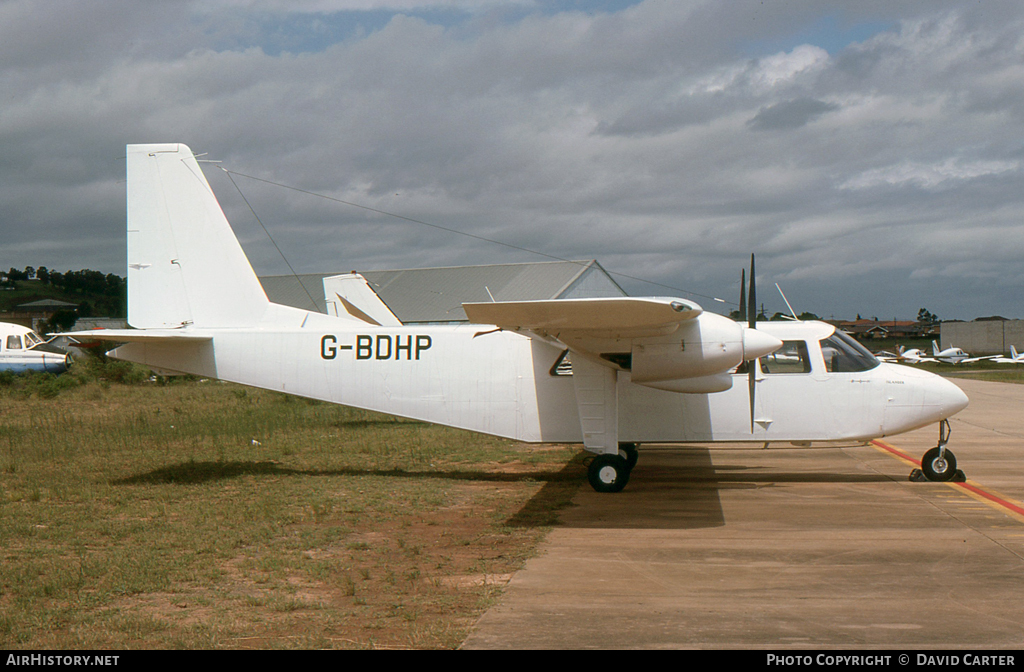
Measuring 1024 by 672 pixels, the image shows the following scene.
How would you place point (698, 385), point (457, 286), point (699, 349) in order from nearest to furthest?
point (699, 349) → point (698, 385) → point (457, 286)

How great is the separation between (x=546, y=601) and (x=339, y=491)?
19.0ft

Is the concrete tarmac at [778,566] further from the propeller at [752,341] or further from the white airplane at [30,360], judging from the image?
the white airplane at [30,360]

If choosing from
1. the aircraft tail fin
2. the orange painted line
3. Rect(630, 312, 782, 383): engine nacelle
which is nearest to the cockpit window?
Rect(630, 312, 782, 383): engine nacelle

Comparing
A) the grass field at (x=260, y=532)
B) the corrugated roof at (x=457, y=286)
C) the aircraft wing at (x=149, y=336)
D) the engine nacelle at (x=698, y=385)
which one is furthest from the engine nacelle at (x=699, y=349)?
the corrugated roof at (x=457, y=286)

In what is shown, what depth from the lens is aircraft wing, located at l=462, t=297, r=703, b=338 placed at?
8517 millimetres

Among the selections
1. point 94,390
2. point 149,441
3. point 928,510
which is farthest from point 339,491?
point 94,390

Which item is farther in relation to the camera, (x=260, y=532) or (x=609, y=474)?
(x=609, y=474)

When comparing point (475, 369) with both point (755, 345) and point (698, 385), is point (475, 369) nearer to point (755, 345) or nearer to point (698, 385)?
point (698, 385)

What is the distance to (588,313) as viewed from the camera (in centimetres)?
887

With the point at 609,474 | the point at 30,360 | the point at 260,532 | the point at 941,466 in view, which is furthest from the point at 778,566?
the point at 30,360

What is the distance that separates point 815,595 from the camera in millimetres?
6266

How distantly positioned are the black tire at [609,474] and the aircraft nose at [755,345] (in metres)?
2.30

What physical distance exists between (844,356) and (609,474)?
4.04m

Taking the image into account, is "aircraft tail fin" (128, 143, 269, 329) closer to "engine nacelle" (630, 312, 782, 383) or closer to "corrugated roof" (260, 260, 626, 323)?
"engine nacelle" (630, 312, 782, 383)
